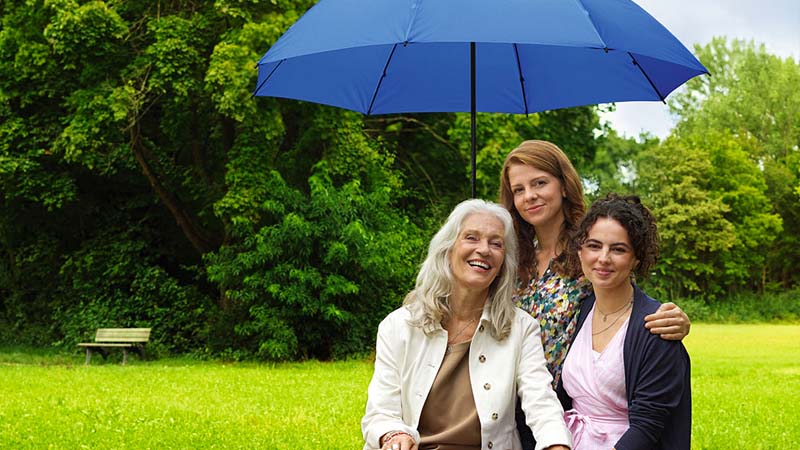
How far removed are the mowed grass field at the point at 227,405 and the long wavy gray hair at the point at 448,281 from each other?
15.5 ft

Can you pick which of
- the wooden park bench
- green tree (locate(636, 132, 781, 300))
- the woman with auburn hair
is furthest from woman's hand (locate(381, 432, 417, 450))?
green tree (locate(636, 132, 781, 300))

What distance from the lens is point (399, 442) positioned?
3.34 metres

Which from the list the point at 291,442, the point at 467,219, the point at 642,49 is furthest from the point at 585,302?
the point at 291,442

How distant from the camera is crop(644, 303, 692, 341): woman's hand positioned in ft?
10.9

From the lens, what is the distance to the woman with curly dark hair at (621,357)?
3311 millimetres

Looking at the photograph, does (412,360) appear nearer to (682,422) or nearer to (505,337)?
(505,337)

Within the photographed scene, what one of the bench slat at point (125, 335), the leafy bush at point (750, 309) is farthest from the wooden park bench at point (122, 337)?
the leafy bush at point (750, 309)

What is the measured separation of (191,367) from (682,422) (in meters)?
12.8

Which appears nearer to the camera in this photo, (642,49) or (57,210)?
(642,49)

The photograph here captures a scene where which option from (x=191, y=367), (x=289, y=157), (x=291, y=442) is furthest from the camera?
(x=289, y=157)

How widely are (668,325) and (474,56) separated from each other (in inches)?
77.3

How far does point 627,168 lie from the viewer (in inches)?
1884

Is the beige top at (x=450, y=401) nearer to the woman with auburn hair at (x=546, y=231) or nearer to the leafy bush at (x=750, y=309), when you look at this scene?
the woman with auburn hair at (x=546, y=231)

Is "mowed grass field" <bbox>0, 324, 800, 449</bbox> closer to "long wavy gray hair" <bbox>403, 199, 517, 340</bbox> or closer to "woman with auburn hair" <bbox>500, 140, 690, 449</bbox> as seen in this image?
"woman with auburn hair" <bbox>500, 140, 690, 449</bbox>
